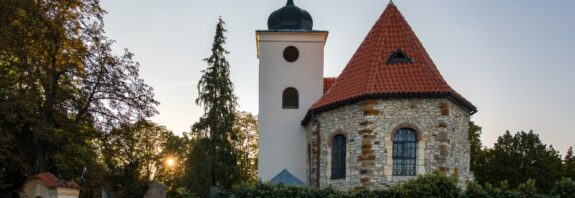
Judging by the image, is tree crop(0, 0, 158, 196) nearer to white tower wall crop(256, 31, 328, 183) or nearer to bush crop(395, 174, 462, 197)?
white tower wall crop(256, 31, 328, 183)

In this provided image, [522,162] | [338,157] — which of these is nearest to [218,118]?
[338,157]

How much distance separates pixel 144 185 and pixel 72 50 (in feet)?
26.1

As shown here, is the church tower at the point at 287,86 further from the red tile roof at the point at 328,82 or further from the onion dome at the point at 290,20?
the red tile roof at the point at 328,82

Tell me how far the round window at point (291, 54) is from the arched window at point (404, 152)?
27.2 ft

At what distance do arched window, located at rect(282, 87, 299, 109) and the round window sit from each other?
1.24 metres

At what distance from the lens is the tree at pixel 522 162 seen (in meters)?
34.0

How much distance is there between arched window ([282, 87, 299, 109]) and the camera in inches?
1093

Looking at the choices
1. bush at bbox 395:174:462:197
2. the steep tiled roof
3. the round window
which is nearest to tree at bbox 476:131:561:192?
the round window

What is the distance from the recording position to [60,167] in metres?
22.9

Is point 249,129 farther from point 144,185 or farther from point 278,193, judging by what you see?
point 278,193

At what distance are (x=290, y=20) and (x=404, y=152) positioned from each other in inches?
382

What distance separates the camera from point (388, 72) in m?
22.1

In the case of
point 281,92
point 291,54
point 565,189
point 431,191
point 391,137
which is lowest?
point 431,191

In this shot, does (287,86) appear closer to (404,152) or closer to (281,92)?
(281,92)
